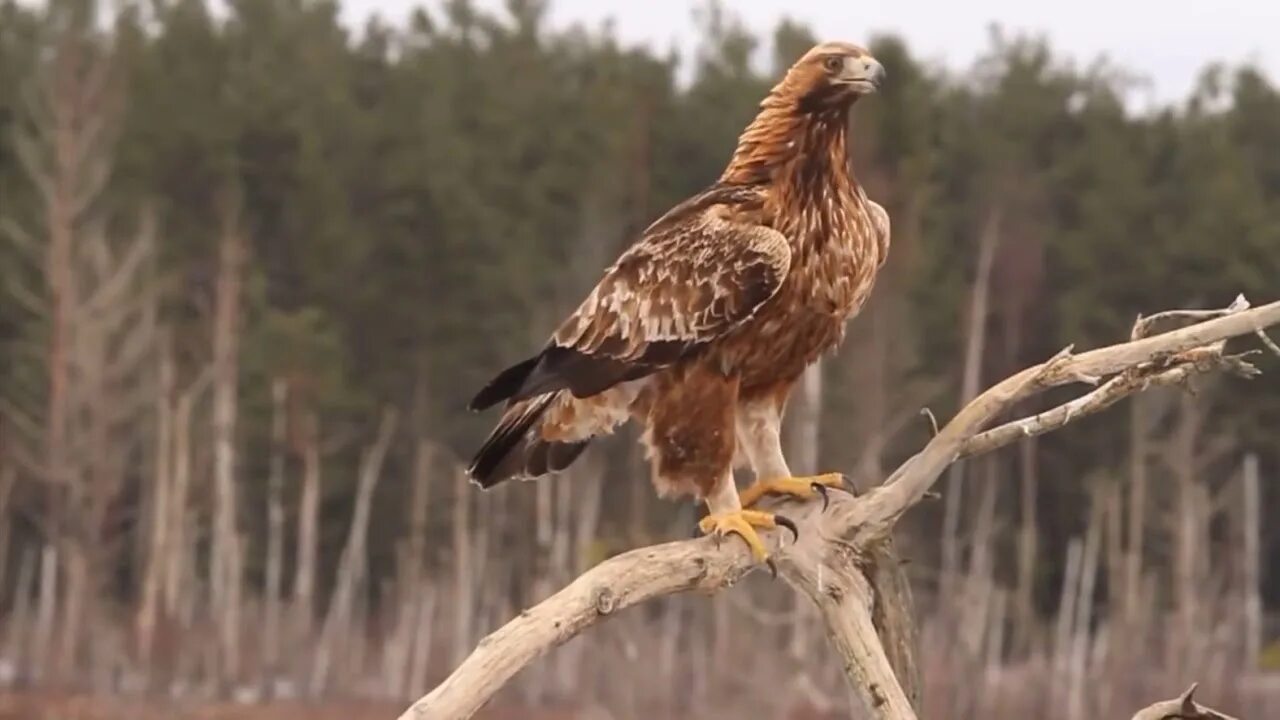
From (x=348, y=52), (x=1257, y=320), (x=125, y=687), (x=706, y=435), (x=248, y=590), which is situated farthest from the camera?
(x=348, y=52)

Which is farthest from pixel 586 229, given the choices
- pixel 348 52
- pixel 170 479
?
pixel 348 52

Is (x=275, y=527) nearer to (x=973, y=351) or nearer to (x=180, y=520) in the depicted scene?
(x=180, y=520)

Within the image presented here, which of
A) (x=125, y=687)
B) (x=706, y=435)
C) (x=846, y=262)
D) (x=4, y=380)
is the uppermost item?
(x=4, y=380)

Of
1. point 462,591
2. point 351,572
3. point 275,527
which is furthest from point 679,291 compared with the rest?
point 275,527

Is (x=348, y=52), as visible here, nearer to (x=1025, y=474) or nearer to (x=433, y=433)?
(x=433, y=433)

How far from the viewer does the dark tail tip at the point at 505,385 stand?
2.05m

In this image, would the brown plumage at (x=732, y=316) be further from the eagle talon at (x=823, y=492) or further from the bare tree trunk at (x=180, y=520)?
the bare tree trunk at (x=180, y=520)

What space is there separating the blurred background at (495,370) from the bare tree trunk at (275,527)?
63mm

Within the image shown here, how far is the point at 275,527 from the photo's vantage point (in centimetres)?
1157

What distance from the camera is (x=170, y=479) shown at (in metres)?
12.1

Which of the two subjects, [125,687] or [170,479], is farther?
[170,479]

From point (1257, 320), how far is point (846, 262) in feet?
1.66

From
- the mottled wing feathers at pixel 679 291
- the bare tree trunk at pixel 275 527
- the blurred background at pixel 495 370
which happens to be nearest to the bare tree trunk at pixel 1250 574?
the blurred background at pixel 495 370

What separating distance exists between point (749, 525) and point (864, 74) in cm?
52
